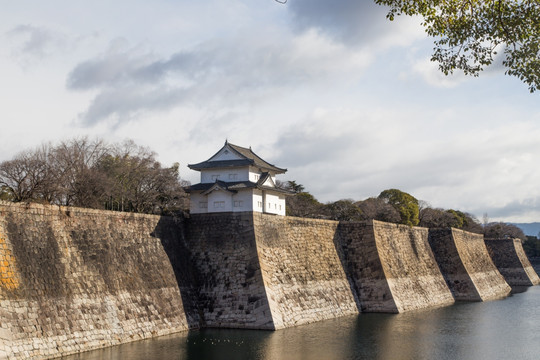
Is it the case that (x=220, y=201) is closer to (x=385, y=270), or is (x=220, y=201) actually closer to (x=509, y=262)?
(x=385, y=270)

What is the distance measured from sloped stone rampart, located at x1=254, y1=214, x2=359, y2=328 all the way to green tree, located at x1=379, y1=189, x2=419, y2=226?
19.3 m

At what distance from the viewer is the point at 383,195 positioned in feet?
172

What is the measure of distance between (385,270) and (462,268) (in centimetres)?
1203

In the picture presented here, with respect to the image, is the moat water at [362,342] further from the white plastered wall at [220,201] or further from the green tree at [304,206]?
the green tree at [304,206]

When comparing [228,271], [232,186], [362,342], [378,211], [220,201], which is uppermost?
[378,211]

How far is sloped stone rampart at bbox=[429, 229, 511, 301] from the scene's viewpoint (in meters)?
37.6

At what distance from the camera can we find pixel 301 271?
81.9 ft

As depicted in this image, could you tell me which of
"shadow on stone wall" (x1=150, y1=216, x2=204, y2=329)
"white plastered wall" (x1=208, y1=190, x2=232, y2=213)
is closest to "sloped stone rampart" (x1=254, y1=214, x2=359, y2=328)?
"white plastered wall" (x1=208, y1=190, x2=232, y2=213)

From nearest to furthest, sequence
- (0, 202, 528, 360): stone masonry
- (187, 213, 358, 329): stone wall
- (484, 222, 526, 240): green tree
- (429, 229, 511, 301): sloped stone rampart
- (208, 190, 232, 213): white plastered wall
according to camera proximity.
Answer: (0, 202, 528, 360): stone masonry < (187, 213, 358, 329): stone wall < (208, 190, 232, 213): white plastered wall < (429, 229, 511, 301): sloped stone rampart < (484, 222, 526, 240): green tree

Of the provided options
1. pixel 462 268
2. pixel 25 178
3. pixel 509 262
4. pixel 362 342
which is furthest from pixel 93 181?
pixel 509 262

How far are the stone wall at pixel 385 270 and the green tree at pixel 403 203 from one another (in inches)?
475

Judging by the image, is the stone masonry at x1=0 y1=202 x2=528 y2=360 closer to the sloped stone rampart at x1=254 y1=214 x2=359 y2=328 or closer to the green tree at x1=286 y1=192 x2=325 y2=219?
the sloped stone rampart at x1=254 y1=214 x2=359 y2=328

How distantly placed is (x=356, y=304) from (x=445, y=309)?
21.8 ft

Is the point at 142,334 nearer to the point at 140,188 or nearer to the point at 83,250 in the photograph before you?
the point at 83,250
